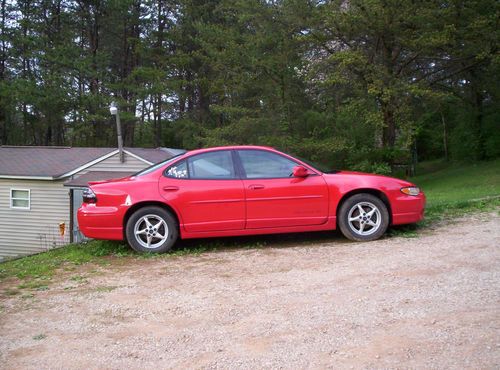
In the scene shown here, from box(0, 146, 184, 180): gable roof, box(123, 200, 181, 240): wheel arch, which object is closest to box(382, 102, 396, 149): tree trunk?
box(0, 146, 184, 180): gable roof

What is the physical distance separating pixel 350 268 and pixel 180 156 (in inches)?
111

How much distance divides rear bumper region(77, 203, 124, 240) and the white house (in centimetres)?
1165

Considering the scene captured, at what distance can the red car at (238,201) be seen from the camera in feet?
21.0

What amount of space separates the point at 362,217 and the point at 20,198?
1596cm

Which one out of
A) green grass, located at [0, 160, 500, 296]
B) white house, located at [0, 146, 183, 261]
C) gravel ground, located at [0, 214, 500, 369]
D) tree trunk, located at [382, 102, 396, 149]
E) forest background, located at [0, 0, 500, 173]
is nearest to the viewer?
gravel ground, located at [0, 214, 500, 369]

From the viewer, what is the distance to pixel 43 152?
2073cm

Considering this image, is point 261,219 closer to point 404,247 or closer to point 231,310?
point 404,247

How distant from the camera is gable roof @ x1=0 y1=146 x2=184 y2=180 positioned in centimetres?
1814

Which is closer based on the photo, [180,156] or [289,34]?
[180,156]

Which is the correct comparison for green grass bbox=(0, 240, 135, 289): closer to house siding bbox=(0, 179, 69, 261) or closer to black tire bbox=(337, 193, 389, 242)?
black tire bbox=(337, 193, 389, 242)

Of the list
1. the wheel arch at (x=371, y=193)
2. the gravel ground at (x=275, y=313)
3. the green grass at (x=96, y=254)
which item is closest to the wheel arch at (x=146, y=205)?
the green grass at (x=96, y=254)

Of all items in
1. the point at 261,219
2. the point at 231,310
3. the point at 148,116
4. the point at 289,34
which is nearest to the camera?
the point at 231,310

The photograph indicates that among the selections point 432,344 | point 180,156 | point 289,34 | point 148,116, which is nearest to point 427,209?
point 180,156

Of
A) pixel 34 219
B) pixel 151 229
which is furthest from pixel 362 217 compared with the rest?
pixel 34 219
